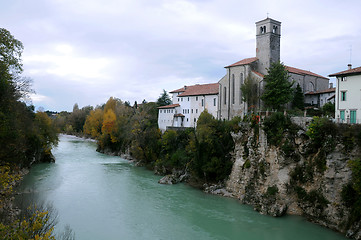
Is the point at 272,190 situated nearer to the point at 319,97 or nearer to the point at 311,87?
the point at 319,97

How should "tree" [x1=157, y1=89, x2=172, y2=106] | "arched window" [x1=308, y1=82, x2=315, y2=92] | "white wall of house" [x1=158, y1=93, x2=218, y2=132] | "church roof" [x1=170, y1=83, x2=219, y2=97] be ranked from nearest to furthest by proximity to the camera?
"arched window" [x1=308, y1=82, x2=315, y2=92] < "white wall of house" [x1=158, y1=93, x2=218, y2=132] < "church roof" [x1=170, y1=83, x2=219, y2=97] < "tree" [x1=157, y1=89, x2=172, y2=106]

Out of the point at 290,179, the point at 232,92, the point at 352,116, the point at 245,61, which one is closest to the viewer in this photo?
the point at 290,179

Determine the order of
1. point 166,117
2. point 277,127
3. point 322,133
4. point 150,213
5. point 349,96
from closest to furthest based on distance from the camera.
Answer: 1. point 322,133
2. point 150,213
3. point 349,96
4. point 277,127
5. point 166,117

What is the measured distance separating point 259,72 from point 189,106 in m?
12.1

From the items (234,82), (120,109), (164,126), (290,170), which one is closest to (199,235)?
(290,170)

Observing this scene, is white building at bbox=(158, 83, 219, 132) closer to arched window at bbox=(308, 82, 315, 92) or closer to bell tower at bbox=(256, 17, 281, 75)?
bell tower at bbox=(256, 17, 281, 75)

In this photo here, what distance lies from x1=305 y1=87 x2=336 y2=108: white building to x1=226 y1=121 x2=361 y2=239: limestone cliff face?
13012 mm

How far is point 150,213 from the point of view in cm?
1880

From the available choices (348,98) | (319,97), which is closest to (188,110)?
(319,97)

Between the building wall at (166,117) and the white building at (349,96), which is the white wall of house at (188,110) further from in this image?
the white building at (349,96)

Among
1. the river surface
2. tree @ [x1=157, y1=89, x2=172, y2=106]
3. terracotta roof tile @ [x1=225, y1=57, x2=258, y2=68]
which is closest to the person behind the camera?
the river surface

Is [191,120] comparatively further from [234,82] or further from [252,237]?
[252,237]

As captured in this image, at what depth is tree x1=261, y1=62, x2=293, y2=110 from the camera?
93.3 ft

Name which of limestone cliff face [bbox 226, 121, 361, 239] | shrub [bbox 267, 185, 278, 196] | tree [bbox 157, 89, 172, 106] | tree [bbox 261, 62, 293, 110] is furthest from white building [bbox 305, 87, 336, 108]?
tree [bbox 157, 89, 172, 106]
